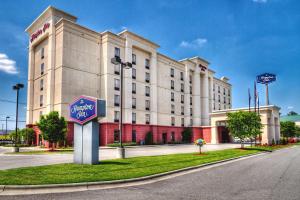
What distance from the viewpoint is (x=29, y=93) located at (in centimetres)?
4675

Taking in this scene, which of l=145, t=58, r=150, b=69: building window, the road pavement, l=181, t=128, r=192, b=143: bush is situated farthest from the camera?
l=181, t=128, r=192, b=143: bush

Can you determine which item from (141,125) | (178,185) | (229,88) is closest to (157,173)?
(178,185)

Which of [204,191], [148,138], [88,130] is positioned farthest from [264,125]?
[204,191]

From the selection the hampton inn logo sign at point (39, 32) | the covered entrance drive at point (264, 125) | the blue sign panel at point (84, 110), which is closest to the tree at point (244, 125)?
the covered entrance drive at point (264, 125)

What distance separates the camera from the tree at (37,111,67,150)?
2962 cm

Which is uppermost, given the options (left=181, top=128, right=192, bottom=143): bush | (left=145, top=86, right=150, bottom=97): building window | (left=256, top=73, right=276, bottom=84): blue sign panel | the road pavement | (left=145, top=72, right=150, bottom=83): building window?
(left=256, top=73, right=276, bottom=84): blue sign panel

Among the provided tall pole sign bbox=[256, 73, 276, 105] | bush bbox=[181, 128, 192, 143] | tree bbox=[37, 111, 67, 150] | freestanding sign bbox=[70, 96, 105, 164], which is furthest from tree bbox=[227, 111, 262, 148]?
tall pole sign bbox=[256, 73, 276, 105]

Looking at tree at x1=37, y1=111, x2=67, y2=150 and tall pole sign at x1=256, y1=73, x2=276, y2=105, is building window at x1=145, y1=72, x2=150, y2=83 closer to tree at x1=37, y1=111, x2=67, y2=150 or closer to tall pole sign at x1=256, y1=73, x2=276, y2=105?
tree at x1=37, y1=111, x2=67, y2=150

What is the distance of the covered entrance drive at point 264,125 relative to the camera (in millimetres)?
52562

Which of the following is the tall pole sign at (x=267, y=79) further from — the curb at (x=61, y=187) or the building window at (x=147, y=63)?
the curb at (x=61, y=187)

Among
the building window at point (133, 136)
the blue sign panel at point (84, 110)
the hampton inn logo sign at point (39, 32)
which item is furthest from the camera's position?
the building window at point (133, 136)

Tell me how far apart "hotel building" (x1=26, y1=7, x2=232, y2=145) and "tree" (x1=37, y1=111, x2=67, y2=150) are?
851 centimetres

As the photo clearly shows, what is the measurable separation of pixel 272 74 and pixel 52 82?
2277 inches

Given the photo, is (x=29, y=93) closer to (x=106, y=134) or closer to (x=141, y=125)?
(x=106, y=134)
